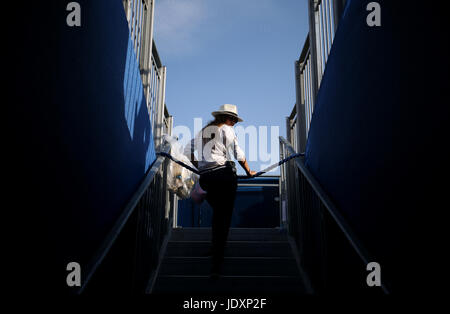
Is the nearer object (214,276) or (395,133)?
(395,133)

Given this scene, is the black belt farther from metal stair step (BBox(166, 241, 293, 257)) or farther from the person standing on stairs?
metal stair step (BBox(166, 241, 293, 257))

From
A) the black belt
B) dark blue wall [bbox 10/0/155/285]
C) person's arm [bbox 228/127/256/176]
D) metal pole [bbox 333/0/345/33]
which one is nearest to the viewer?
dark blue wall [bbox 10/0/155/285]

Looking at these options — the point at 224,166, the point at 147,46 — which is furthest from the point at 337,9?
the point at 147,46

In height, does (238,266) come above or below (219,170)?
below

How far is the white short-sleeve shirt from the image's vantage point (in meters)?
3.10

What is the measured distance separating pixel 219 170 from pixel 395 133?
5.11ft

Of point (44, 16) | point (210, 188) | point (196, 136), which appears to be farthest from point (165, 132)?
point (44, 16)

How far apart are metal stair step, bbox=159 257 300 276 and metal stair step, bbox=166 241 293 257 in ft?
0.55

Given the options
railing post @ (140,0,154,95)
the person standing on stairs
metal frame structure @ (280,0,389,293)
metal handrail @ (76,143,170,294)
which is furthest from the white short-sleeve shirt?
railing post @ (140,0,154,95)

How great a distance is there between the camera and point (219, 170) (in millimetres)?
3053

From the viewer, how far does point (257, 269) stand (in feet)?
10.8

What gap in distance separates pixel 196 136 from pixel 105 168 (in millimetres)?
1212

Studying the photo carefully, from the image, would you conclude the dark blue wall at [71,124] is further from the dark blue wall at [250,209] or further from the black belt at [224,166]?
the dark blue wall at [250,209]

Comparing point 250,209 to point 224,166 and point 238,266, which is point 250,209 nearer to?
point 238,266
